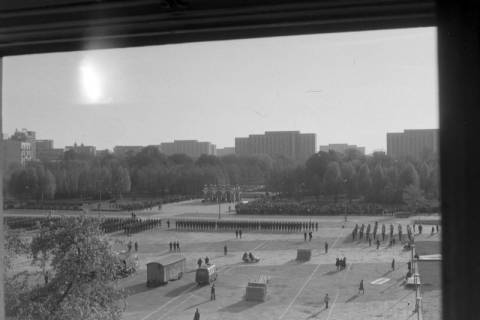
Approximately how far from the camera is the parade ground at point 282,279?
3270 mm

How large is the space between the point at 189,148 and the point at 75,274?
3.13 ft

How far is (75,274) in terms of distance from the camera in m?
2.34

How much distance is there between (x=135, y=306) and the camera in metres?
3.71

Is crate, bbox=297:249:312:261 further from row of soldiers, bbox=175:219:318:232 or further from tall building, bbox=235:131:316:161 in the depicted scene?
tall building, bbox=235:131:316:161

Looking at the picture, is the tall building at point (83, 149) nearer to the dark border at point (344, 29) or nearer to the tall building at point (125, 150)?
the tall building at point (125, 150)

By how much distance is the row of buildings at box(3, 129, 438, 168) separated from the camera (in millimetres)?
1792

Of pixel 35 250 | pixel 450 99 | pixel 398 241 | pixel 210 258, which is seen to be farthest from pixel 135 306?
pixel 450 99

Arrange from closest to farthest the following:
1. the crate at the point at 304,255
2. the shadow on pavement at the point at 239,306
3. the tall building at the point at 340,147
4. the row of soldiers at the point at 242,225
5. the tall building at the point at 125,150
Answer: the tall building at the point at 340,147 → the tall building at the point at 125,150 → the shadow on pavement at the point at 239,306 → the crate at the point at 304,255 → the row of soldiers at the point at 242,225

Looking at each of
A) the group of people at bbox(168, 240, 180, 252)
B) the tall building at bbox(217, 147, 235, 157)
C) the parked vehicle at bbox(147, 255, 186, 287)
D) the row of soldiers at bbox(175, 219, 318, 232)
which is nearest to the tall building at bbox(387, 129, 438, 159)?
the tall building at bbox(217, 147, 235, 157)

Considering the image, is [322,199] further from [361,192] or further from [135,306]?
[135,306]

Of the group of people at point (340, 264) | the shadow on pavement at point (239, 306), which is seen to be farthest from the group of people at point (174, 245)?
the shadow on pavement at point (239, 306)

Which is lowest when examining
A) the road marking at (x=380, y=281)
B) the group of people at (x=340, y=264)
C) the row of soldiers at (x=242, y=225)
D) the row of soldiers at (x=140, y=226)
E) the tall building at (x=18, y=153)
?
the group of people at (x=340, y=264)

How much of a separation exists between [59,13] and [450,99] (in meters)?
0.86

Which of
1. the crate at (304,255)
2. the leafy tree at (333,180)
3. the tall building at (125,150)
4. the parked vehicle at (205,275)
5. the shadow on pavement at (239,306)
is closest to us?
the tall building at (125,150)
